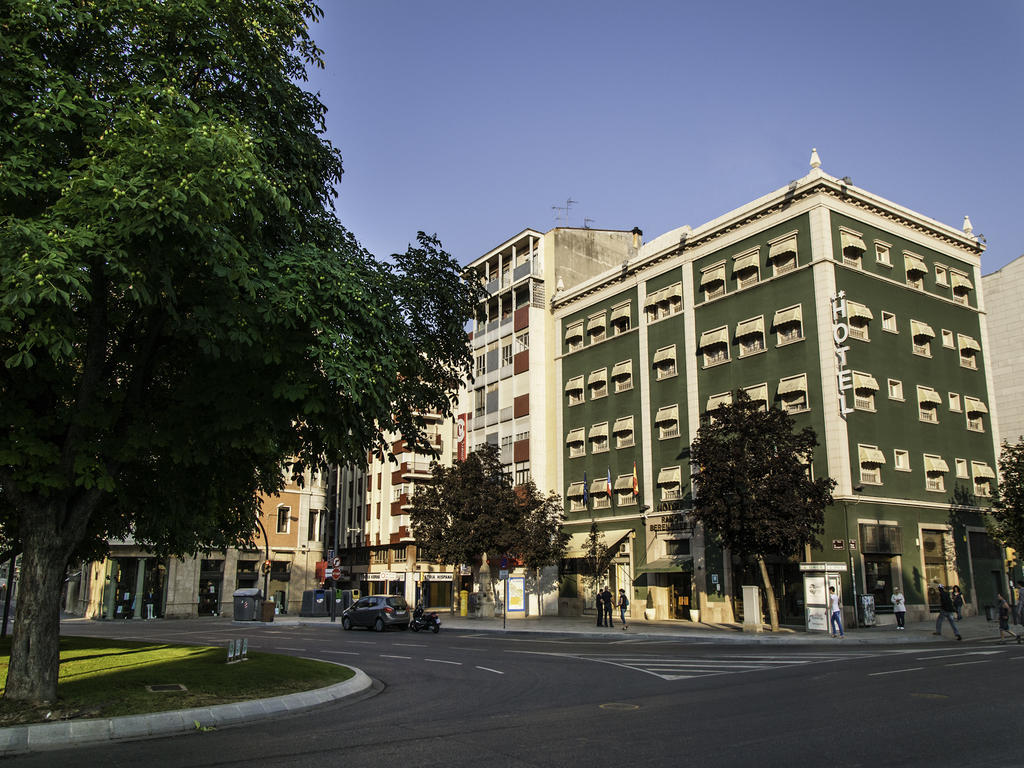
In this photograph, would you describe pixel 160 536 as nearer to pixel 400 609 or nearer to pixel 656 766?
pixel 656 766

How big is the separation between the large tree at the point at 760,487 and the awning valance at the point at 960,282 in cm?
1590

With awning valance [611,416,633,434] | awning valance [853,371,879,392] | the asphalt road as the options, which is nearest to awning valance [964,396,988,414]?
awning valance [853,371,879,392]

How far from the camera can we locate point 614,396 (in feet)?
159

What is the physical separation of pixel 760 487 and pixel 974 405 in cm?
1660

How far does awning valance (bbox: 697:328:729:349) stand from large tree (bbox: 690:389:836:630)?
7485mm

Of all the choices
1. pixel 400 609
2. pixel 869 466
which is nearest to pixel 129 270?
pixel 400 609

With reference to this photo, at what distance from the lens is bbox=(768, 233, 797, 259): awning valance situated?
3822 centimetres

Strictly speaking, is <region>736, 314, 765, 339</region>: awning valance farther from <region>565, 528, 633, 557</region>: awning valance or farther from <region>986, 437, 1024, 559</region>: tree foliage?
<region>565, 528, 633, 557</region>: awning valance

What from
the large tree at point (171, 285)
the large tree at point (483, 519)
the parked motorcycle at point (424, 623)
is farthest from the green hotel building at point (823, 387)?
the large tree at point (171, 285)

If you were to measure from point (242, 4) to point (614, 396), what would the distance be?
3779 centimetres

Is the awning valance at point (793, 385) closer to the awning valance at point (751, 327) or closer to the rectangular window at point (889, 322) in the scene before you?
the awning valance at point (751, 327)

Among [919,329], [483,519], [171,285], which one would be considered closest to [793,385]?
[919,329]

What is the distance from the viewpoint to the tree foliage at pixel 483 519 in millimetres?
45750

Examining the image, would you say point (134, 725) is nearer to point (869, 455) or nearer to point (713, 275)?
point (869, 455)
